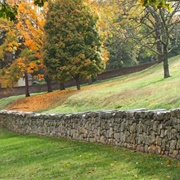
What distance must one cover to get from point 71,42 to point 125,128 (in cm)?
1540

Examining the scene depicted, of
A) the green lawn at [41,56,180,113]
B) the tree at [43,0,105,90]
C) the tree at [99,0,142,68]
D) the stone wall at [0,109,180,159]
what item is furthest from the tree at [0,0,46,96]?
the stone wall at [0,109,180,159]

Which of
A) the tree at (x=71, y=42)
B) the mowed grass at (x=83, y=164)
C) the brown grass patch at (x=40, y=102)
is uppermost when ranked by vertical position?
the tree at (x=71, y=42)

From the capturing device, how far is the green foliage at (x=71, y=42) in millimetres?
24109

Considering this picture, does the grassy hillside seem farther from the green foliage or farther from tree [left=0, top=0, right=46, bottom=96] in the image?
tree [left=0, top=0, right=46, bottom=96]

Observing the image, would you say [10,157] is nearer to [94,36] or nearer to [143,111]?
[143,111]

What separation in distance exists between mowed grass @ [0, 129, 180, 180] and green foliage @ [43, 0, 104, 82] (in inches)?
495

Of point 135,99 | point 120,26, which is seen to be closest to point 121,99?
point 135,99

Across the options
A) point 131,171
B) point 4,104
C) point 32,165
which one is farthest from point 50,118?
point 4,104

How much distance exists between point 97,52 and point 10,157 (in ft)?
48.1

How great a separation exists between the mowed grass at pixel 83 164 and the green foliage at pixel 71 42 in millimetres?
12579

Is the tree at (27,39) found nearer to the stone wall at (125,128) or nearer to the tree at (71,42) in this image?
the tree at (71,42)

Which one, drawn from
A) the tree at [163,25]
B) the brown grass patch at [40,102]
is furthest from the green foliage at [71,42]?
the tree at [163,25]

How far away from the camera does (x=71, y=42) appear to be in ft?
79.6

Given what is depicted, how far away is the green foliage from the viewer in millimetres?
24109
